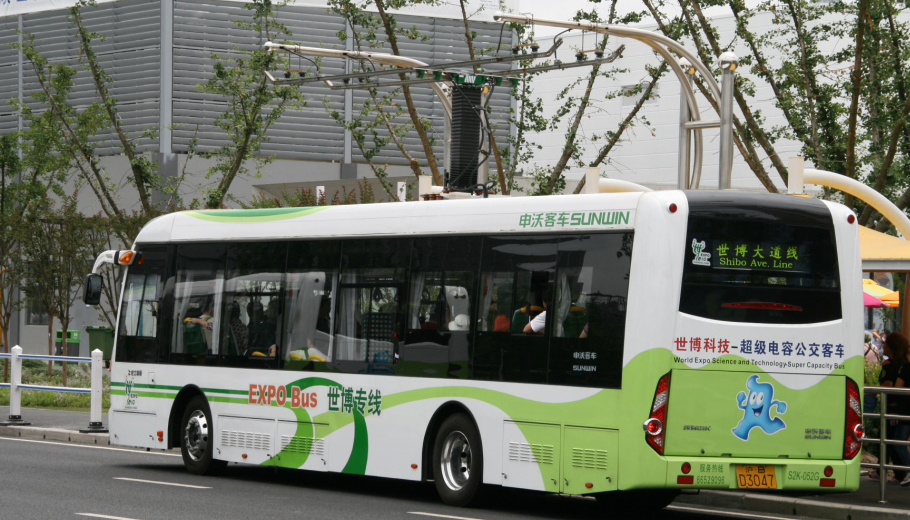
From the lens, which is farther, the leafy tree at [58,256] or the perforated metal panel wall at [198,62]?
the perforated metal panel wall at [198,62]

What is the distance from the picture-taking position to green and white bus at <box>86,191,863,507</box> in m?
12.4

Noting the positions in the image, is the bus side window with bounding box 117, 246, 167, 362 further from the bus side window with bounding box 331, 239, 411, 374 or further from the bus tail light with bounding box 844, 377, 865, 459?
the bus tail light with bounding box 844, 377, 865, 459

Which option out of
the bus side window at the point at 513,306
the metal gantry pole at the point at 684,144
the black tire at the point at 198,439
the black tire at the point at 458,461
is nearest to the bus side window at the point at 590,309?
the bus side window at the point at 513,306

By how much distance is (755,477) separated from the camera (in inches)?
492

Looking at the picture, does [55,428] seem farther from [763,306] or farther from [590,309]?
[763,306]

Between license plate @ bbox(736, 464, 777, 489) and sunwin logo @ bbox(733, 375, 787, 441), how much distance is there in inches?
9.8

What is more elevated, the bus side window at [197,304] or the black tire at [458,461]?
the bus side window at [197,304]

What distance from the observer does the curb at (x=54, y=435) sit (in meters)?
21.9

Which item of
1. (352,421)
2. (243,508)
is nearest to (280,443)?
(352,421)

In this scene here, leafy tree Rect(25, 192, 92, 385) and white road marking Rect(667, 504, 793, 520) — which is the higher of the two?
leafy tree Rect(25, 192, 92, 385)

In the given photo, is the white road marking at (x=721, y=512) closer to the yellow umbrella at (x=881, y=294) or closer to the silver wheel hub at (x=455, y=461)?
the silver wheel hub at (x=455, y=461)

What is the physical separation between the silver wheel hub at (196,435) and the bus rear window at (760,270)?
7017 mm

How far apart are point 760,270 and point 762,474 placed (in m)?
1.72

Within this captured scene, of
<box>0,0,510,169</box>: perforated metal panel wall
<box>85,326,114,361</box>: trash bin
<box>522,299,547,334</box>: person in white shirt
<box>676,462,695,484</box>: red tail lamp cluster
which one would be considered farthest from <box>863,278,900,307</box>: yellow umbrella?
<box>85,326,114,361</box>: trash bin
